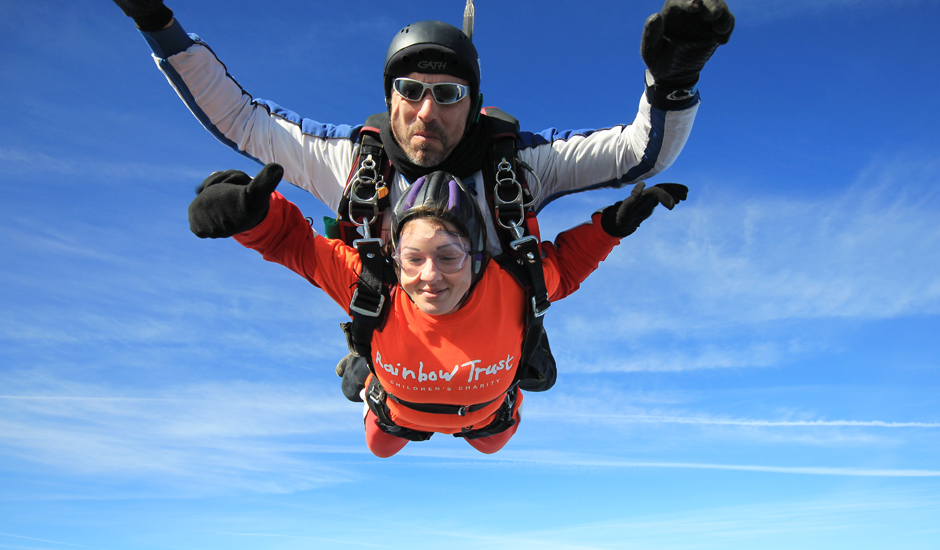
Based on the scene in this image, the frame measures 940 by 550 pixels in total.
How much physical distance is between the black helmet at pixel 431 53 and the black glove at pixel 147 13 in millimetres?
1218

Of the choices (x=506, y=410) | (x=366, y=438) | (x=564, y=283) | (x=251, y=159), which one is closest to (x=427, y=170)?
(x=564, y=283)

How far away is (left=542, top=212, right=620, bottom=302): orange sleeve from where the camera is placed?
3418 millimetres

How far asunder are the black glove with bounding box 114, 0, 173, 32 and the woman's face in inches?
70.6

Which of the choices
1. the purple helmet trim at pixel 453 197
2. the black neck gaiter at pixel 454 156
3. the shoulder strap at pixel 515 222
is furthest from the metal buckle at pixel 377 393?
the purple helmet trim at pixel 453 197

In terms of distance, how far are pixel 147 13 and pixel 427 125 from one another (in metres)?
1.60

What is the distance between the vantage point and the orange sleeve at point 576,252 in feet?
11.2

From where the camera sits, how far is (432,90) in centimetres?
339

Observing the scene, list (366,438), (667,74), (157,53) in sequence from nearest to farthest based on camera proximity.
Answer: (667,74) → (157,53) → (366,438)

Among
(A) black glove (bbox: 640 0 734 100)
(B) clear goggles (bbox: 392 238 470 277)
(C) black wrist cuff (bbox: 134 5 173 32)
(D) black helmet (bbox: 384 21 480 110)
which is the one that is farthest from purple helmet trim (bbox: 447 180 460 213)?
(C) black wrist cuff (bbox: 134 5 173 32)

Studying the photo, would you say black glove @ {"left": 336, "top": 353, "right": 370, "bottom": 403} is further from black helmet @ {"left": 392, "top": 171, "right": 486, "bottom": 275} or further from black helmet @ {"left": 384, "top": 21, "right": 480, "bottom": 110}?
black helmet @ {"left": 384, "top": 21, "right": 480, "bottom": 110}

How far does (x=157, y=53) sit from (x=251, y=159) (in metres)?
0.78

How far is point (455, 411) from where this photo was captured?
3609 millimetres

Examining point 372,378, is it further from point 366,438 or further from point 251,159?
point 251,159

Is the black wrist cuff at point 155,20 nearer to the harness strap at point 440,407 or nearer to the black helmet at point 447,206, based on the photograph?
the black helmet at point 447,206
